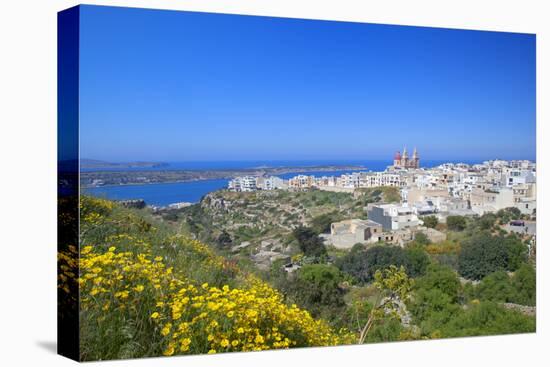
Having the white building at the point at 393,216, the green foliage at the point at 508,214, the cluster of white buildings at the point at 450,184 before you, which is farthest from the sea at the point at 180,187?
the green foliage at the point at 508,214

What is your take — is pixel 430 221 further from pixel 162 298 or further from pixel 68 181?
pixel 68 181

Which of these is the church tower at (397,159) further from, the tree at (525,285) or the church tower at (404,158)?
the tree at (525,285)

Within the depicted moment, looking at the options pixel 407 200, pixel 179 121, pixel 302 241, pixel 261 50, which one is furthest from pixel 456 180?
pixel 179 121

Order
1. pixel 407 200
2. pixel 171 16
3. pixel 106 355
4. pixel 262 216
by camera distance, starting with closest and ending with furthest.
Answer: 1. pixel 106 355
2. pixel 171 16
3. pixel 262 216
4. pixel 407 200

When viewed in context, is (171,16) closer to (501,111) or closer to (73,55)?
(73,55)

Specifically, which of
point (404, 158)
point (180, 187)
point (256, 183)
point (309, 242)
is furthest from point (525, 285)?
point (180, 187)
